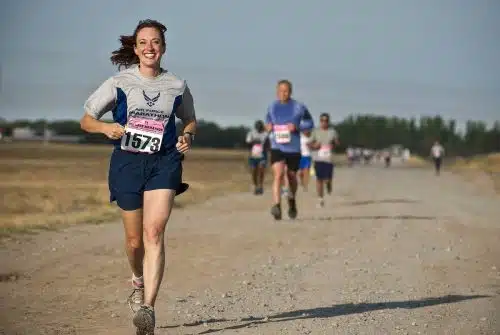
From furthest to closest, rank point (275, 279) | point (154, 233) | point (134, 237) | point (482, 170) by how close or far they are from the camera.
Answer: point (482, 170) < point (275, 279) < point (134, 237) < point (154, 233)

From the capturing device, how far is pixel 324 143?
22.0 meters

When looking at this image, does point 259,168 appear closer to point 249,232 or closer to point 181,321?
point 249,232

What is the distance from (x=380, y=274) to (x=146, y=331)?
414cm

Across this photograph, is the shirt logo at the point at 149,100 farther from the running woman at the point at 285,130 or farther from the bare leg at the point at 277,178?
the bare leg at the point at 277,178

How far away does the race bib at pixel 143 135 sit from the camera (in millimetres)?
6941

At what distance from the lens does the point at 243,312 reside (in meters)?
7.98

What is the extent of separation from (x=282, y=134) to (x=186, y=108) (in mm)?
8730

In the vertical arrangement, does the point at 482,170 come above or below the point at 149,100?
below

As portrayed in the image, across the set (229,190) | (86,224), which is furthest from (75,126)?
(86,224)

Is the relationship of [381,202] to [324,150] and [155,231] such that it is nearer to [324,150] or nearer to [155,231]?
[324,150]

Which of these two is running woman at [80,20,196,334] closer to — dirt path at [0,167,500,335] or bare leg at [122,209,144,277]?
bare leg at [122,209,144,277]

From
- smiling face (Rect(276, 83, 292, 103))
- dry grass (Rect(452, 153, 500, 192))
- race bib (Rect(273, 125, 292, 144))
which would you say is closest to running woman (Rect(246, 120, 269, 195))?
dry grass (Rect(452, 153, 500, 192))

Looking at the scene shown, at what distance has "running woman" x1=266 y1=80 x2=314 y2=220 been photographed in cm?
1586

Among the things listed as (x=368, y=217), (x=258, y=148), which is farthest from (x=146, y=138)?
(x=258, y=148)
